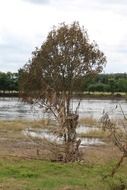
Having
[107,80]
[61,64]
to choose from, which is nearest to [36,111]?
[61,64]

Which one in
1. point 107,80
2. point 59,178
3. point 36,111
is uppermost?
point 107,80

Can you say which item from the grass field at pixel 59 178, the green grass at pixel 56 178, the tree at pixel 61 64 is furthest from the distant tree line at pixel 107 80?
the green grass at pixel 56 178

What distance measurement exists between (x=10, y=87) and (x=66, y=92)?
92835 millimetres

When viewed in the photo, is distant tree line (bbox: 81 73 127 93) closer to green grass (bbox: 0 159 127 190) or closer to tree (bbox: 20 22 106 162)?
tree (bbox: 20 22 106 162)

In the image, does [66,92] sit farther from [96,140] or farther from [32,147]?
[96,140]

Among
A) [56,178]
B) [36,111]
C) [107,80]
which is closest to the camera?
[56,178]

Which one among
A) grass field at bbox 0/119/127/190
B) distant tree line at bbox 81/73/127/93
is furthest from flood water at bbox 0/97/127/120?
grass field at bbox 0/119/127/190

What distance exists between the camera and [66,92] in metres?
21.3

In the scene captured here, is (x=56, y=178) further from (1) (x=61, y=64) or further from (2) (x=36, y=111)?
(2) (x=36, y=111)

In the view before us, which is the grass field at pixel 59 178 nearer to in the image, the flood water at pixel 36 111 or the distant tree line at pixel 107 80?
the flood water at pixel 36 111

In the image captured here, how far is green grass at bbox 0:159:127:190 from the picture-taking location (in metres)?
11.0

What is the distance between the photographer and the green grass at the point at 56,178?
11.0 m

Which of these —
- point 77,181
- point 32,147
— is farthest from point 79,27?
point 77,181

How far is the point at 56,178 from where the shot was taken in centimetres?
1255
